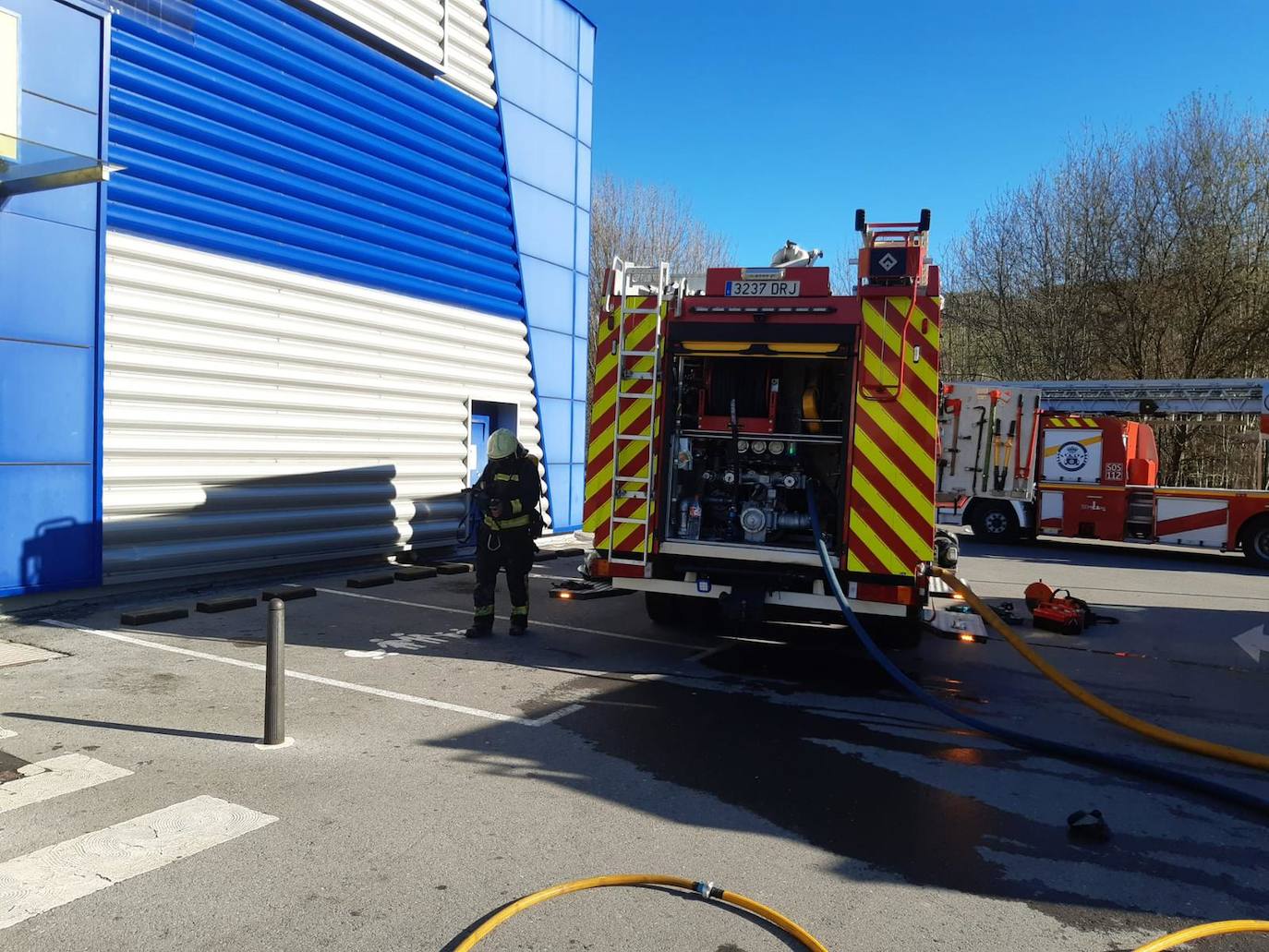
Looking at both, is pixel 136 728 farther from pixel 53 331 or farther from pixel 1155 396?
pixel 1155 396

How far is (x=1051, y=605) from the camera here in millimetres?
9438

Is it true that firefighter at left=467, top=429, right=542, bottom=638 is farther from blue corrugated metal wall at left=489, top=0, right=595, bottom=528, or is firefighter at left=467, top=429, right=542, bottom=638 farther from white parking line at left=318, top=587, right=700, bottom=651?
blue corrugated metal wall at left=489, top=0, right=595, bottom=528

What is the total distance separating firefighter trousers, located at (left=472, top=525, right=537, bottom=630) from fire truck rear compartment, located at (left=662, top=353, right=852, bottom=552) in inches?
51.6

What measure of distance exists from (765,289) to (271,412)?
20.3 feet

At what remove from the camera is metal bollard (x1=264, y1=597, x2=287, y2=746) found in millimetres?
4828

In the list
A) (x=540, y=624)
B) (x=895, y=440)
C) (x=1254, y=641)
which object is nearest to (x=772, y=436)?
(x=895, y=440)

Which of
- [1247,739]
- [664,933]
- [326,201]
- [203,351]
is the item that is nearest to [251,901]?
[664,933]

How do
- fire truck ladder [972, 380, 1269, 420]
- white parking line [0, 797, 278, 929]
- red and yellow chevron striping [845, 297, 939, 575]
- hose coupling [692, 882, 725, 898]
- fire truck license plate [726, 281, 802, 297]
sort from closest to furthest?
1. white parking line [0, 797, 278, 929]
2. hose coupling [692, 882, 725, 898]
3. red and yellow chevron striping [845, 297, 939, 575]
4. fire truck license plate [726, 281, 802, 297]
5. fire truck ladder [972, 380, 1269, 420]

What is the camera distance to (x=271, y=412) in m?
10.4

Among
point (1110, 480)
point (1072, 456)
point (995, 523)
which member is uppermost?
point (1072, 456)

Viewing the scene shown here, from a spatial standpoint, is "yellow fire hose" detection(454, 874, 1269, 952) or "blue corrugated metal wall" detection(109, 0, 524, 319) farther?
"blue corrugated metal wall" detection(109, 0, 524, 319)

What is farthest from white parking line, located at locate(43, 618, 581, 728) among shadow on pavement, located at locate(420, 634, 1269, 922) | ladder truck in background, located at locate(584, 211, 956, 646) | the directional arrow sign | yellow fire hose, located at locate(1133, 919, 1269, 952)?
the directional arrow sign

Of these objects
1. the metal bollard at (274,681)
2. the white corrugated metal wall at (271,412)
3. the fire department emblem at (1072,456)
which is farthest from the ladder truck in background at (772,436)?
the fire department emblem at (1072,456)

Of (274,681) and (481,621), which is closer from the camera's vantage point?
(274,681)
